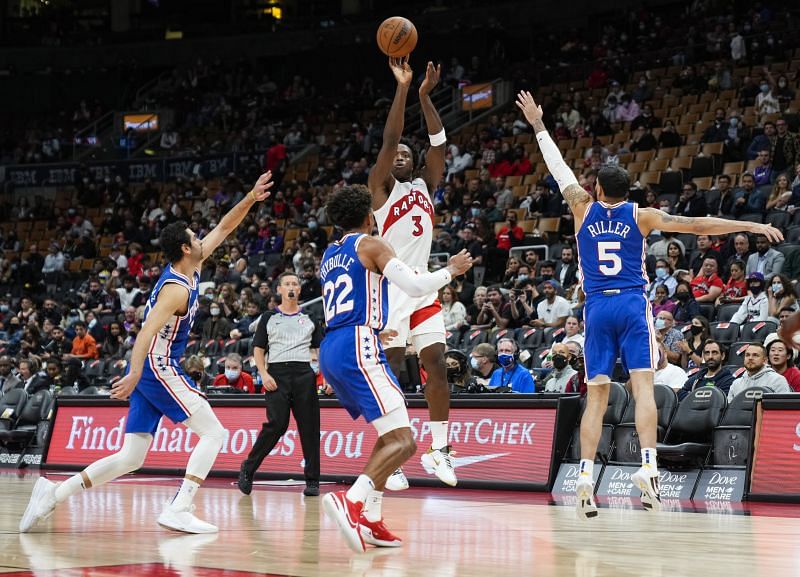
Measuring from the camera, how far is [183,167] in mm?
30688

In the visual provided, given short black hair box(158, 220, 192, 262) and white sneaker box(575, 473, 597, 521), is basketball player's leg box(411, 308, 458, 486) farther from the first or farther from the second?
short black hair box(158, 220, 192, 262)

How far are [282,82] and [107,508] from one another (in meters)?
26.7

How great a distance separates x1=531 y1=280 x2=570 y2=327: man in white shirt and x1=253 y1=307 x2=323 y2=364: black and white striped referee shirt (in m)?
5.05

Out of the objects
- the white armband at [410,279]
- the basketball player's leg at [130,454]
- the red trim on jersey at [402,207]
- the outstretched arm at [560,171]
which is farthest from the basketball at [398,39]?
the basketball player's leg at [130,454]

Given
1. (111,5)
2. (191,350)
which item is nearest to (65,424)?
(191,350)

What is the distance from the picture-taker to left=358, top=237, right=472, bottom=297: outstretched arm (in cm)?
594

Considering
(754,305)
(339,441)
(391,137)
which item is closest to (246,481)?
(339,441)

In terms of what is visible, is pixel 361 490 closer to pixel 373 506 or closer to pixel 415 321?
pixel 373 506

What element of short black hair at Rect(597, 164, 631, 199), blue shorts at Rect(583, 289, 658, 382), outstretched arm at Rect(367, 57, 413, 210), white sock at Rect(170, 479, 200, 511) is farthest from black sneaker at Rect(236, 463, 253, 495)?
short black hair at Rect(597, 164, 631, 199)

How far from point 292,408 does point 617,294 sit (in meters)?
4.27

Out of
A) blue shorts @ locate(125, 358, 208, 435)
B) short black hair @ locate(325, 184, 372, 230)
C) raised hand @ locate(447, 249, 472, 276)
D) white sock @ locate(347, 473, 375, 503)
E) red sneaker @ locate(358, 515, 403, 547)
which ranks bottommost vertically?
red sneaker @ locate(358, 515, 403, 547)

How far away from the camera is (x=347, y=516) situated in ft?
18.4

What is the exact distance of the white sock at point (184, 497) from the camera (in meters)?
7.00

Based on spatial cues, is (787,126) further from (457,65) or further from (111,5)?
(111,5)
